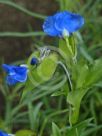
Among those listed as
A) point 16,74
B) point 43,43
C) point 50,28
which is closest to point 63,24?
point 50,28

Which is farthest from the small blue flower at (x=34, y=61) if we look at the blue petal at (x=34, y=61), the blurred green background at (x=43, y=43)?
the blurred green background at (x=43, y=43)

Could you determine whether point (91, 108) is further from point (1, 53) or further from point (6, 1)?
point (1, 53)

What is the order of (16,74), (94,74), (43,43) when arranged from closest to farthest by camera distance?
(16,74), (94,74), (43,43)

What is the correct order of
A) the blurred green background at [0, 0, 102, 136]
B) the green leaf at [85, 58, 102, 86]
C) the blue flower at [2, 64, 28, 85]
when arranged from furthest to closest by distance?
1. the blurred green background at [0, 0, 102, 136]
2. the green leaf at [85, 58, 102, 86]
3. the blue flower at [2, 64, 28, 85]

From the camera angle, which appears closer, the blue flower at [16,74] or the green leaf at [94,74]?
the blue flower at [16,74]

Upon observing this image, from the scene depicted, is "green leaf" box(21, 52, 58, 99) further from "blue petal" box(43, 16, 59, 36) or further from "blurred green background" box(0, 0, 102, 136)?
"blurred green background" box(0, 0, 102, 136)

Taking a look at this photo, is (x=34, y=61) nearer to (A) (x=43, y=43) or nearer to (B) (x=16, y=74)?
(B) (x=16, y=74)

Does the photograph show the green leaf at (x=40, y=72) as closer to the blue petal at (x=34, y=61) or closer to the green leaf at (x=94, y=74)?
the blue petal at (x=34, y=61)

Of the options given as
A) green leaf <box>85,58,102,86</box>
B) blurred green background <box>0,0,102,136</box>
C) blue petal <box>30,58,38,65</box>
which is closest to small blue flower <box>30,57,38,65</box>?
blue petal <box>30,58,38,65</box>

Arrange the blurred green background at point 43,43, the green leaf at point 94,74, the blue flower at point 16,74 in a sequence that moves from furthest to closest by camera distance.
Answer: the blurred green background at point 43,43 → the green leaf at point 94,74 → the blue flower at point 16,74

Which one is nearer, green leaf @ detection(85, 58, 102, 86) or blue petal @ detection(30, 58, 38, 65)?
blue petal @ detection(30, 58, 38, 65)

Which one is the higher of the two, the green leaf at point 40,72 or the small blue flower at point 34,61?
the small blue flower at point 34,61
